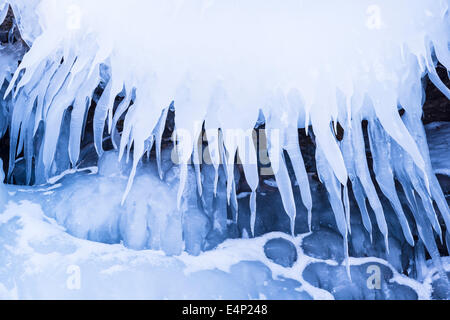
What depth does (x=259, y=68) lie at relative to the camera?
124 cm

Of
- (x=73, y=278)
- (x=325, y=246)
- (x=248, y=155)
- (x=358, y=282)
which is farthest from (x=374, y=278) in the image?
(x=73, y=278)

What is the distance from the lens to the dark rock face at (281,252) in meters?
1.49

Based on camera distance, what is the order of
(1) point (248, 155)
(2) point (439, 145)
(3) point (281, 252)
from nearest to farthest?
1. (1) point (248, 155)
2. (3) point (281, 252)
3. (2) point (439, 145)

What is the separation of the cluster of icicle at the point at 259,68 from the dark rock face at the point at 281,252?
0.23 meters

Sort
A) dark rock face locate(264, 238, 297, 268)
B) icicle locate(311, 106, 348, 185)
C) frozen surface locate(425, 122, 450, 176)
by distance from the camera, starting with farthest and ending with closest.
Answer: frozen surface locate(425, 122, 450, 176) → dark rock face locate(264, 238, 297, 268) → icicle locate(311, 106, 348, 185)

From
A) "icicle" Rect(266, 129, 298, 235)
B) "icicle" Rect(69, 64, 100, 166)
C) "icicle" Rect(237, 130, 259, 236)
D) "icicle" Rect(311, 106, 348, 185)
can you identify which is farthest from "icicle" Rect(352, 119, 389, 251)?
"icicle" Rect(69, 64, 100, 166)

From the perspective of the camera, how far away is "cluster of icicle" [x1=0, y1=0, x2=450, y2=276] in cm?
114

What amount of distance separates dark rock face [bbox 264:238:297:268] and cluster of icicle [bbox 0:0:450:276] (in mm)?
230

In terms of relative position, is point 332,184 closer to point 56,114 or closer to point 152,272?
point 152,272

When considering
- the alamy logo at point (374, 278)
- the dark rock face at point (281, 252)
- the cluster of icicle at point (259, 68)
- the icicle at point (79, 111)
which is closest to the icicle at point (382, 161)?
the cluster of icicle at point (259, 68)

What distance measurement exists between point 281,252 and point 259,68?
0.70 metres

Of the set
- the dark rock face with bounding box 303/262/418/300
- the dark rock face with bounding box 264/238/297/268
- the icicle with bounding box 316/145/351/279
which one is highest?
the icicle with bounding box 316/145/351/279

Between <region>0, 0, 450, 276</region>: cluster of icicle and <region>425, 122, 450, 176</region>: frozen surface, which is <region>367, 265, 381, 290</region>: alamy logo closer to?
<region>0, 0, 450, 276</region>: cluster of icicle
